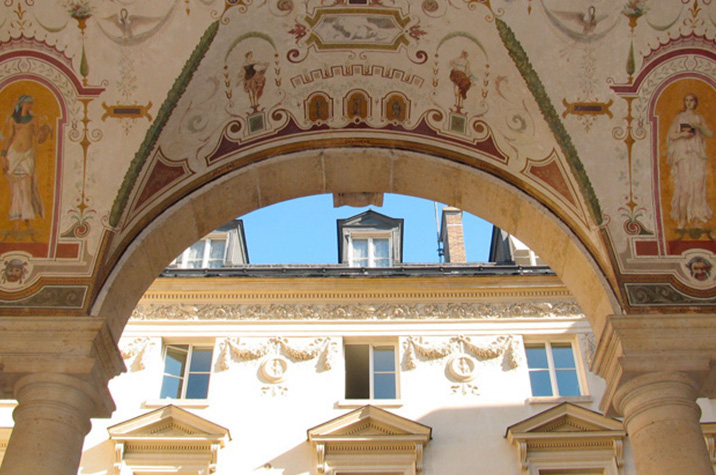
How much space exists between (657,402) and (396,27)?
4.78 meters

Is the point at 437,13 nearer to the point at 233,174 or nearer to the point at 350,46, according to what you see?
the point at 350,46

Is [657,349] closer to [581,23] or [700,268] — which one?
[700,268]

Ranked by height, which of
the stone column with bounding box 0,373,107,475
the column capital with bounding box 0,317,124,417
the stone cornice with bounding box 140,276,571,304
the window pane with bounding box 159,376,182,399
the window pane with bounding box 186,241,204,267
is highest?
the window pane with bounding box 186,241,204,267

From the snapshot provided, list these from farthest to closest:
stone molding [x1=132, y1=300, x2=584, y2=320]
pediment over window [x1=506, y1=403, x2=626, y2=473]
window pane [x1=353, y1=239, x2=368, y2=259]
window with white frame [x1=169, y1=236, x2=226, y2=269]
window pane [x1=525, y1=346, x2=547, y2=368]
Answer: window pane [x1=353, y1=239, x2=368, y2=259]
window with white frame [x1=169, y1=236, x2=226, y2=269]
stone molding [x1=132, y1=300, x2=584, y2=320]
window pane [x1=525, y1=346, x2=547, y2=368]
pediment over window [x1=506, y1=403, x2=626, y2=473]

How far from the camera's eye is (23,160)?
9461 millimetres

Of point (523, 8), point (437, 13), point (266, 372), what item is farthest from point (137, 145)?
point (266, 372)

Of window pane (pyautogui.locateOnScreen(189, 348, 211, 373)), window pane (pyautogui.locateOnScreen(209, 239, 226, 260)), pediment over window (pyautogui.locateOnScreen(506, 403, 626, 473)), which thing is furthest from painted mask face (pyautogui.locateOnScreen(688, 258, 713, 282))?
window pane (pyautogui.locateOnScreen(209, 239, 226, 260))

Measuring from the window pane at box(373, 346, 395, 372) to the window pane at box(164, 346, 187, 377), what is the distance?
152 inches

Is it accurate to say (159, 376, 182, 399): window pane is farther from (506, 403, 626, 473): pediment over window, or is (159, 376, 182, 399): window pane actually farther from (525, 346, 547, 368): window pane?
(525, 346, 547, 368): window pane

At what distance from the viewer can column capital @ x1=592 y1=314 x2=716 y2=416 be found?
26.7 ft

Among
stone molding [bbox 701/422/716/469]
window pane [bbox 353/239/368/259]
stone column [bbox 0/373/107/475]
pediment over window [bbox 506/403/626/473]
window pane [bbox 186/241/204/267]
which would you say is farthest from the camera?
window pane [bbox 353/239/368/259]

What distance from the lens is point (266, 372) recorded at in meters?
17.4

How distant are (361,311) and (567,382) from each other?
4.32 m

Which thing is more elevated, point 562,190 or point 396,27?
point 396,27
